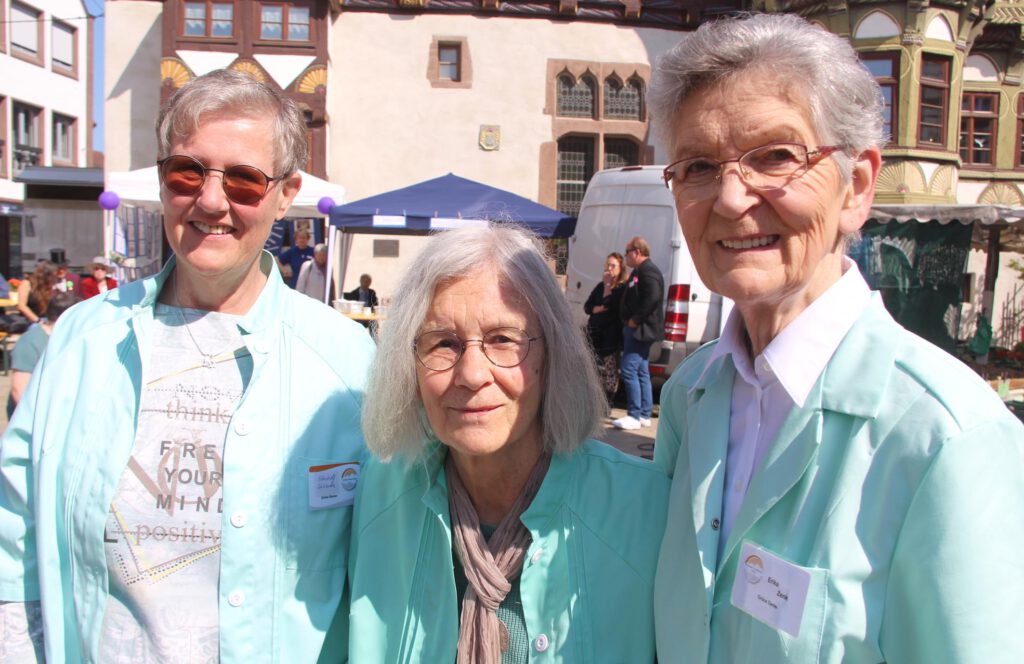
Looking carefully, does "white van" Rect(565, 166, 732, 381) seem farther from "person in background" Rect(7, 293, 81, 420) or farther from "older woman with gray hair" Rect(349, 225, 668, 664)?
"older woman with gray hair" Rect(349, 225, 668, 664)

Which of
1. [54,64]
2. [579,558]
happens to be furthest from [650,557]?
[54,64]

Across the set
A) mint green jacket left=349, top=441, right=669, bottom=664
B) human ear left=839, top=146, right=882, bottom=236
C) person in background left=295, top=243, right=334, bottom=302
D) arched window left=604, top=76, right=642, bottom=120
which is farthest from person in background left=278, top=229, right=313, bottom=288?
human ear left=839, top=146, right=882, bottom=236

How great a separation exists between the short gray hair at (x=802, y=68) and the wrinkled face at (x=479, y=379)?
0.57m

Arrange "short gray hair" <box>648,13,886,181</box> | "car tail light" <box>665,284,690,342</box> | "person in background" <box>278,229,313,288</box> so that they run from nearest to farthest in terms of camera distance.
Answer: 1. "short gray hair" <box>648,13,886,181</box>
2. "car tail light" <box>665,284,690,342</box>
3. "person in background" <box>278,229,313,288</box>

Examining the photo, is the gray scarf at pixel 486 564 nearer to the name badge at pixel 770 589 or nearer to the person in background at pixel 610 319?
the name badge at pixel 770 589

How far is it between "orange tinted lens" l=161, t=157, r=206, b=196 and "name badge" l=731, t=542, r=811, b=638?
1.36 metres

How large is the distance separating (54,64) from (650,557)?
35.5 m

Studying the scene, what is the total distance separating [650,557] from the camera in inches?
65.2

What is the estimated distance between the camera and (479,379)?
1653mm

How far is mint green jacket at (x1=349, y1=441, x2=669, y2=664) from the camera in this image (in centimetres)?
162

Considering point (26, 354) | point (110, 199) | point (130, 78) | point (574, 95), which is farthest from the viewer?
point (574, 95)

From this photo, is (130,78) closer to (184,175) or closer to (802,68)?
(184,175)

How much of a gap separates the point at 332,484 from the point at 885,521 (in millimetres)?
1149

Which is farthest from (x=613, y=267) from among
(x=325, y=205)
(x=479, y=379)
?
(x=479, y=379)
